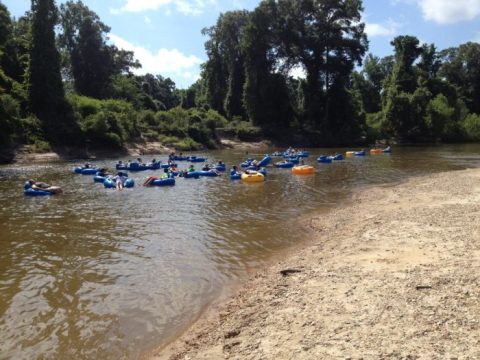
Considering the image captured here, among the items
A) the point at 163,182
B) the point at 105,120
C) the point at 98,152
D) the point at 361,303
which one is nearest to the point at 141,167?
the point at 163,182

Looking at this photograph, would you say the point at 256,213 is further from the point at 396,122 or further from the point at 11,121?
the point at 396,122

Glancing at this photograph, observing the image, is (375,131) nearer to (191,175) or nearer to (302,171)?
(302,171)

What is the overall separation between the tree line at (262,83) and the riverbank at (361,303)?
116ft

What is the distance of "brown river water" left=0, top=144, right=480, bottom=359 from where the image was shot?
6547mm

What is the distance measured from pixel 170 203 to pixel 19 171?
15.6 meters

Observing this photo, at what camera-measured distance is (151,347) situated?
6098 mm

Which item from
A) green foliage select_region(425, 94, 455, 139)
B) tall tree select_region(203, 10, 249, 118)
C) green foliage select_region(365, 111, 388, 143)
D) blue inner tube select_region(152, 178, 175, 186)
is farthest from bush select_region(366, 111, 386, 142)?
blue inner tube select_region(152, 178, 175, 186)

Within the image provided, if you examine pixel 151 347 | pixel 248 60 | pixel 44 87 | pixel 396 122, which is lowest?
pixel 151 347

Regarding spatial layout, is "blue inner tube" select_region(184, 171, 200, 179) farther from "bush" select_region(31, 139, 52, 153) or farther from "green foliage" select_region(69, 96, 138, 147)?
"green foliage" select_region(69, 96, 138, 147)

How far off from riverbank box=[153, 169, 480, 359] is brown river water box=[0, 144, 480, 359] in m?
0.82

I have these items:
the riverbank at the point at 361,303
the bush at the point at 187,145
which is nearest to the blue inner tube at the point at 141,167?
the bush at the point at 187,145

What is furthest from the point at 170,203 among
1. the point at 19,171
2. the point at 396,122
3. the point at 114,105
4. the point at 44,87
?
the point at 396,122

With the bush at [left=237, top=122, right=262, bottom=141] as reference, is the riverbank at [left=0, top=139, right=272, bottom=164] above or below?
below

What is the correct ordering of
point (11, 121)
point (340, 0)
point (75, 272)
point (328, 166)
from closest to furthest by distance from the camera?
1. point (75, 272)
2. point (328, 166)
3. point (11, 121)
4. point (340, 0)
